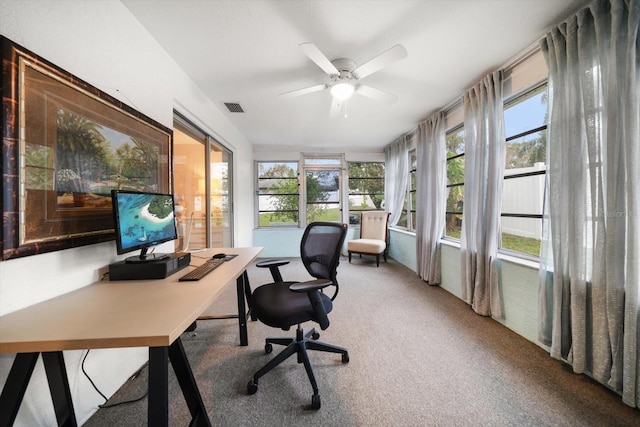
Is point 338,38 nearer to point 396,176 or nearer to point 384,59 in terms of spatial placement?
point 384,59

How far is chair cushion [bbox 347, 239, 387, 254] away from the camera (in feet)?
14.0

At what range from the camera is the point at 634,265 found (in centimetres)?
122

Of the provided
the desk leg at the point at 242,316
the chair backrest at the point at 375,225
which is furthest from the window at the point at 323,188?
the desk leg at the point at 242,316

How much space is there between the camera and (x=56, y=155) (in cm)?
105

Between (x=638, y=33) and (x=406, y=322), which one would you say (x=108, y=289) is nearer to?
(x=406, y=322)

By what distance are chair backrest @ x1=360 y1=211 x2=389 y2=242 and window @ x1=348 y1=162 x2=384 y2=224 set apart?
1.57ft

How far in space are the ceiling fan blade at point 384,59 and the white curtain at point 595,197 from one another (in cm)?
110

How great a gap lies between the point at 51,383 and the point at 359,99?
332cm

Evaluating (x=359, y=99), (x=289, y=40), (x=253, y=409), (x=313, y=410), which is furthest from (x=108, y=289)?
(x=359, y=99)

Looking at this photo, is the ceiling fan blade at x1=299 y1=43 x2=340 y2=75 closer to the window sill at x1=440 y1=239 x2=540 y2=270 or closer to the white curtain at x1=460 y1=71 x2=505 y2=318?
the white curtain at x1=460 y1=71 x2=505 y2=318

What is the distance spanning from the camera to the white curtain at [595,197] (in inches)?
48.4

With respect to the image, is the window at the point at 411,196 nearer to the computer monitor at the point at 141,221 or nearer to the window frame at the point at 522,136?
the window frame at the point at 522,136

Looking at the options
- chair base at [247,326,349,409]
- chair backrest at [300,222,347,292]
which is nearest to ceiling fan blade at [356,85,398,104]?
chair backrest at [300,222,347,292]

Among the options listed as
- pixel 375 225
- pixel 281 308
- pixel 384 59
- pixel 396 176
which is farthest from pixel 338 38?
pixel 375 225
